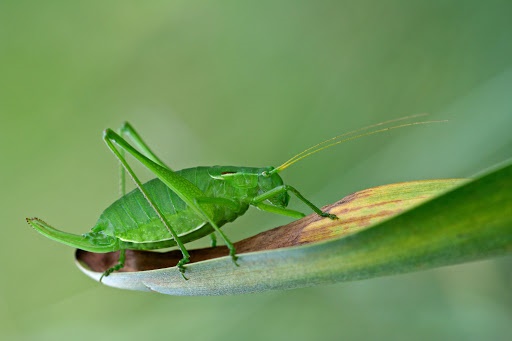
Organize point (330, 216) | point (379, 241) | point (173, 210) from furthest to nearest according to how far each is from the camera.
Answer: point (173, 210) → point (330, 216) → point (379, 241)

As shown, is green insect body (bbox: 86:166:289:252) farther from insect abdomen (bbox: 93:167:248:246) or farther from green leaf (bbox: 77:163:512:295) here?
green leaf (bbox: 77:163:512:295)

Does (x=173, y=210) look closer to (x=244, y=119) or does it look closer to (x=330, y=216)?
(x=330, y=216)

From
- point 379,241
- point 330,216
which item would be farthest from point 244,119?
point 379,241

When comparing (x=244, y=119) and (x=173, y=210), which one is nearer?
(x=173, y=210)

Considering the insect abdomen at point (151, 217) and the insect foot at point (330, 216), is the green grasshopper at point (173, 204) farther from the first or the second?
the insect foot at point (330, 216)

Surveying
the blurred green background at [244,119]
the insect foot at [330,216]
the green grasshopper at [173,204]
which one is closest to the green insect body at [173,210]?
the green grasshopper at [173,204]

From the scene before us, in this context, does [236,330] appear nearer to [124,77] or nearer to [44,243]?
[44,243]
